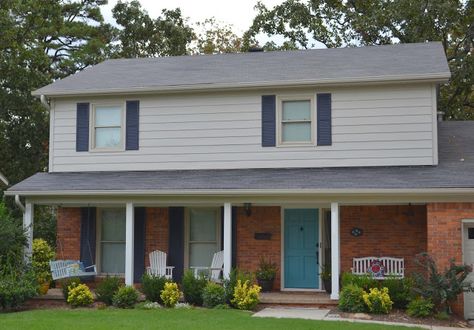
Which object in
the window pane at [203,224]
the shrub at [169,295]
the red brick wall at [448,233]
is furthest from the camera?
the window pane at [203,224]

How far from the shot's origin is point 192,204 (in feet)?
50.9

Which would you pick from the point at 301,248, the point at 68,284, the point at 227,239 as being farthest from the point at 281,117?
the point at 68,284

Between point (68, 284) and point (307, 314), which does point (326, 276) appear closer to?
point (307, 314)

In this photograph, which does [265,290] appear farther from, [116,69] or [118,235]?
[116,69]

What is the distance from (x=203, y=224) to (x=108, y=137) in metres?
3.20

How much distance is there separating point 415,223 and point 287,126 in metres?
3.64

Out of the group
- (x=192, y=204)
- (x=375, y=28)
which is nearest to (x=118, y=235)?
(x=192, y=204)

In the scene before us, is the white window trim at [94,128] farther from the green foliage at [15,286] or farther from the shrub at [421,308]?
the shrub at [421,308]

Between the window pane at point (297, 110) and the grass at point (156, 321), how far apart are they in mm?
5010

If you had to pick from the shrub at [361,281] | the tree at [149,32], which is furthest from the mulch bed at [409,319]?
the tree at [149,32]

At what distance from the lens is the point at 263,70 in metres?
17.5

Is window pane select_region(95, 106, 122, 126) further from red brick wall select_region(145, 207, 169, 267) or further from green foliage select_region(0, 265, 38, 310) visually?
green foliage select_region(0, 265, 38, 310)

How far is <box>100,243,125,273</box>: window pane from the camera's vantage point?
681 inches

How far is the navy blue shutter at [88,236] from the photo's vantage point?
1722 cm
